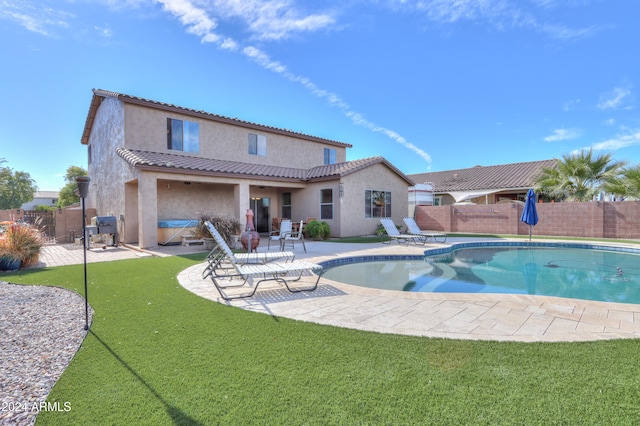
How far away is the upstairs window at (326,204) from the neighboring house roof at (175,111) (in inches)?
215

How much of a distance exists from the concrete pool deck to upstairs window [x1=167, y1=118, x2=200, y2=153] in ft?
40.7

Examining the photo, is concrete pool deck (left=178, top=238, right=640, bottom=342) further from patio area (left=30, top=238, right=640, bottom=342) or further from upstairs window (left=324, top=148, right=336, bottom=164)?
upstairs window (left=324, top=148, right=336, bottom=164)

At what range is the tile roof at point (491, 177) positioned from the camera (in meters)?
Result: 25.0

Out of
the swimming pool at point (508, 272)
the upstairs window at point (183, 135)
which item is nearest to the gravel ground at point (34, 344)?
the swimming pool at point (508, 272)

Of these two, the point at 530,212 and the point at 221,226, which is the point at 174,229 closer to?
the point at 221,226

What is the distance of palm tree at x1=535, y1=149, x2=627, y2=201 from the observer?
1716cm

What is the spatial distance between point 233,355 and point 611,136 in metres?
33.2

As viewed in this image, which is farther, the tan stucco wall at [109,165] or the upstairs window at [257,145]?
the upstairs window at [257,145]

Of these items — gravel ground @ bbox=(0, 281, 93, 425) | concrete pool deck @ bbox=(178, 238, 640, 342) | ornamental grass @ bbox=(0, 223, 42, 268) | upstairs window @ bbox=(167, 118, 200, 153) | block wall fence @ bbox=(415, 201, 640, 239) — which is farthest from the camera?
upstairs window @ bbox=(167, 118, 200, 153)

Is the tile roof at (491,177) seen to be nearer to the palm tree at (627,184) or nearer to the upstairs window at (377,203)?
the palm tree at (627,184)

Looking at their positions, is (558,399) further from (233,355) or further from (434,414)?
(233,355)

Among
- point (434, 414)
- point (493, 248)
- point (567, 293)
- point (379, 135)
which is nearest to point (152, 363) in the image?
point (434, 414)

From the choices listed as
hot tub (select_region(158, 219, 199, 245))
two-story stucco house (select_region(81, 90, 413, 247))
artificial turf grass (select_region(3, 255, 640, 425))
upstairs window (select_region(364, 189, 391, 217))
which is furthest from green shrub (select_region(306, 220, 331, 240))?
artificial turf grass (select_region(3, 255, 640, 425))

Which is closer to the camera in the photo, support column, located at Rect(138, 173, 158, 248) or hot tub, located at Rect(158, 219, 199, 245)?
support column, located at Rect(138, 173, 158, 248)
